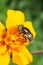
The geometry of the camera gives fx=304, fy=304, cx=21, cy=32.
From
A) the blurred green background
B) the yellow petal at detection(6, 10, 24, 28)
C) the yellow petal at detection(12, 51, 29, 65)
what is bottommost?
the blurred green background

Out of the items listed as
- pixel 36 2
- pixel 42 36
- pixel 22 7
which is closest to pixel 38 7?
pixel 36 2

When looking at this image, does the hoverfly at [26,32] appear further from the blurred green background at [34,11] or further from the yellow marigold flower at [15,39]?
the blurred green background at [34,11]

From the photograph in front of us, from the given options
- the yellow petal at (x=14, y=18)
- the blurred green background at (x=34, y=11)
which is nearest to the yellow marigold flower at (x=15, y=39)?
the yellow petal at (x=14, y=18)

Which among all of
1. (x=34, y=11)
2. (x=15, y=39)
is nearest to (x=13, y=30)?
(x=15, y=39)

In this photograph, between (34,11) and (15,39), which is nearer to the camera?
(15,39)

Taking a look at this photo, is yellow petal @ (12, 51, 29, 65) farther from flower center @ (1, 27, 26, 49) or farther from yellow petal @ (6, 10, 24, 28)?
yellow petal @ (6, 10, 24, 28)

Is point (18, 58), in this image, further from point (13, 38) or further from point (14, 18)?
point (14, 18)

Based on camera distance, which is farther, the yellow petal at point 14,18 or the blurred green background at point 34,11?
the blurred green background at point 34,11

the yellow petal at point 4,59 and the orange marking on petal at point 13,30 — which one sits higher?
the orange marking on petal at point 13,30

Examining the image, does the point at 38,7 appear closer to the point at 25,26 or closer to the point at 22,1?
the point at 22,1

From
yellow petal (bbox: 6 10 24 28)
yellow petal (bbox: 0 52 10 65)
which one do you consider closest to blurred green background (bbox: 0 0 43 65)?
yellow petal (bbox: 6 10 24 28)
